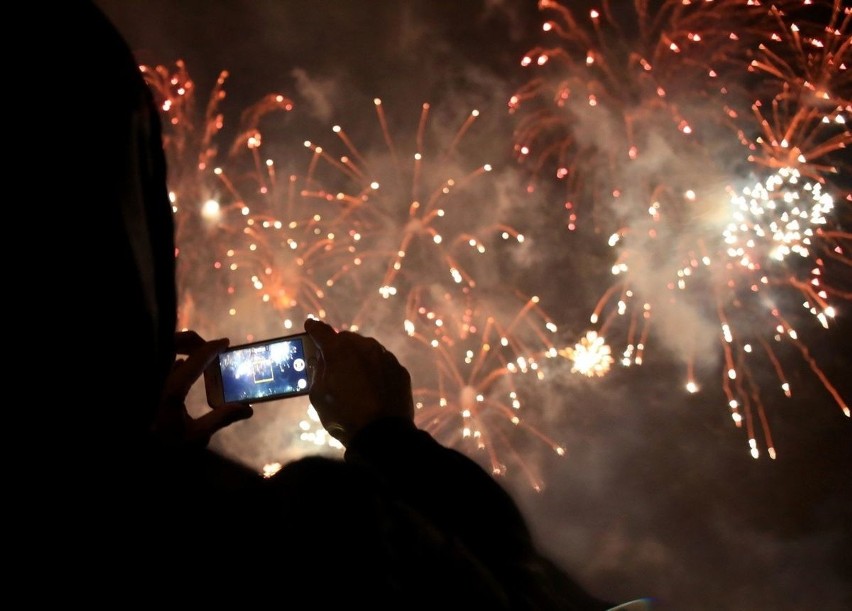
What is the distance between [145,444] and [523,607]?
374 mm

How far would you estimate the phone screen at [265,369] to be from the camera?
187 centimetres

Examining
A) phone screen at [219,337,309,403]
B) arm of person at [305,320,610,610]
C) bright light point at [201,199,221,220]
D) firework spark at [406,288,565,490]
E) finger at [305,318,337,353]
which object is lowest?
arm of person at [305,320,610,610]

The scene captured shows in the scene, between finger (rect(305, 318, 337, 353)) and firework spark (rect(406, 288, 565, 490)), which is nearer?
finger (rect(305, 318, 337, 353))

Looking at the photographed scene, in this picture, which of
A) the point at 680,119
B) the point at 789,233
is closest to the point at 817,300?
the point at 789,233

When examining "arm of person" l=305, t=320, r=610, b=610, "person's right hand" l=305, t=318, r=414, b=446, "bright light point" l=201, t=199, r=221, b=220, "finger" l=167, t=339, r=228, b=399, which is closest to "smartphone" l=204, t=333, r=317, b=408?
"finger" l=167, t=339, r=228, b=399

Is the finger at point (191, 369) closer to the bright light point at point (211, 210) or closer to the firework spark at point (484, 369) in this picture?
the firework spark at point (484, 369)

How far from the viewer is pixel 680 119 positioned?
22.2 ft

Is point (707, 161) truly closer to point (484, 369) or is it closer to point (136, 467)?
point (484, 369)

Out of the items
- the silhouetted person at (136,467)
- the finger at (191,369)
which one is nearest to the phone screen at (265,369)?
the finger at (191,369)

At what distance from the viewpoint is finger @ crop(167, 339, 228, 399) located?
1.31m

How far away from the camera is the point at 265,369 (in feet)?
6.15

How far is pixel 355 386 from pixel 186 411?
37 centimetres

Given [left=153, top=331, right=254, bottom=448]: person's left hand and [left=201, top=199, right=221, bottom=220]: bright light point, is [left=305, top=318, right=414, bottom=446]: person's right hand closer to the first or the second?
[left=153, top=331, right=254, bottom=448]: person's left hand

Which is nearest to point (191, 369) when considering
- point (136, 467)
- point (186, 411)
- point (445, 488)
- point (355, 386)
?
point (186, 411)
